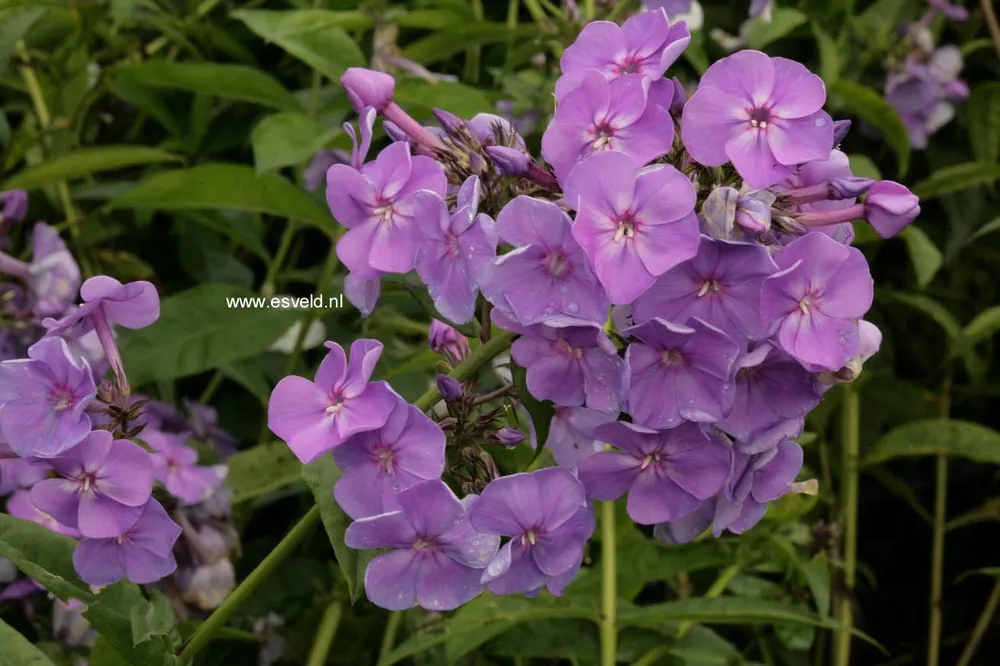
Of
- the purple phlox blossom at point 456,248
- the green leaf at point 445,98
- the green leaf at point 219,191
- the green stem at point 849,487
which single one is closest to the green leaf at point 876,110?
the green stem at point 849,487

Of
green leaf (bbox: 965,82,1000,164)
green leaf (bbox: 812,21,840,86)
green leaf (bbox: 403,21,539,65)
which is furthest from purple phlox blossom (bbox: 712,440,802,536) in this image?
green leaf (bbox: 965,82,1000,164)

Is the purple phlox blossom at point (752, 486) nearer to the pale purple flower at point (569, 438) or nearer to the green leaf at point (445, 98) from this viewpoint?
the pale purple flower at point (569, 438)

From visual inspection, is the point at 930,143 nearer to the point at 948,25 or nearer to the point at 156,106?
the point at 948,25

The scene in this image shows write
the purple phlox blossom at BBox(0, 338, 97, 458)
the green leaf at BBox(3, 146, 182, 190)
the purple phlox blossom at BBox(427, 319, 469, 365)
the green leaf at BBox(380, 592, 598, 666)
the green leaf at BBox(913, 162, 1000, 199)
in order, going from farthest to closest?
the green leaf at BBox(913, 162, 1000, 199) < the green leaf at BBox(3, 146, 182, 190) < the green leaf at BBox(380, 592, 598, 666) < the purple phlox blossom at BBox(427, 319, 469, 365) < the purple phlox blossom at BBox(0, 338, 97, 458)

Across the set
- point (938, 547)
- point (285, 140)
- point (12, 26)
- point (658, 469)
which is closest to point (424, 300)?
point (658, 469)

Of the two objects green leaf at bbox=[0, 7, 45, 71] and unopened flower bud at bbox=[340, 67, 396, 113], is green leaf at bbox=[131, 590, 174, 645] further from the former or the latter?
green leaf at bbox=[0, 7, 45, 71]

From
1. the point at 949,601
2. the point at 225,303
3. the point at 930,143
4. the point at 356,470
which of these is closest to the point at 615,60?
the point at 356,470
